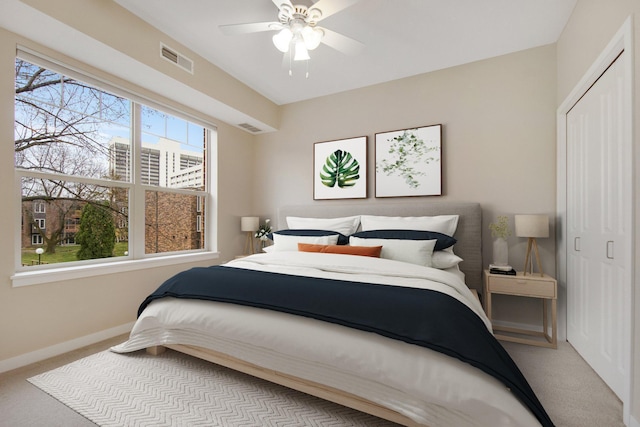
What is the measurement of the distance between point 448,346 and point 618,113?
1837mm

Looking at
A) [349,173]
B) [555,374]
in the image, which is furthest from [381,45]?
[555,374]

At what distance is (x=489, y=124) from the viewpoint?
3.11 meters

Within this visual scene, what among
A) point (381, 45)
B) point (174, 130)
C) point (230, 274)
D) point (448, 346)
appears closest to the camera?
point (448, 346)

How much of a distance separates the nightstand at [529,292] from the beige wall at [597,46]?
103cm

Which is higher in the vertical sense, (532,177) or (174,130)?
(174,130)

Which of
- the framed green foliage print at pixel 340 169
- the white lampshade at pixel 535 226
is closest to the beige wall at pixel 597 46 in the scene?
the white lampshade at pixel 535 226

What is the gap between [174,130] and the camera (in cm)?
356

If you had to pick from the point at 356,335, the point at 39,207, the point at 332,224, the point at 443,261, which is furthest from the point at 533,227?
the point at 39,207

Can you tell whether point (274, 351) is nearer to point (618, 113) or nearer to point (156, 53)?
point (618, 113)

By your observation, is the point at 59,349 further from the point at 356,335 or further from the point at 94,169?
the point at 356,335

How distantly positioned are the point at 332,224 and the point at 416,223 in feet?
3.27

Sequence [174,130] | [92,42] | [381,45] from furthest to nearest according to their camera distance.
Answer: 1. [174,130]
2. [381,45]
3. [92,42]

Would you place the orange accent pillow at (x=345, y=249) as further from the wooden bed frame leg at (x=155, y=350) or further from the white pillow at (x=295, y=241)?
the wooden bed frame leg at (x=155, y=350)

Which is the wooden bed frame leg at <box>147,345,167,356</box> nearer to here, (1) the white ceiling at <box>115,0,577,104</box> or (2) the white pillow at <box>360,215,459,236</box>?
(2) the white pillow at <box>360,215,459,236</box>
